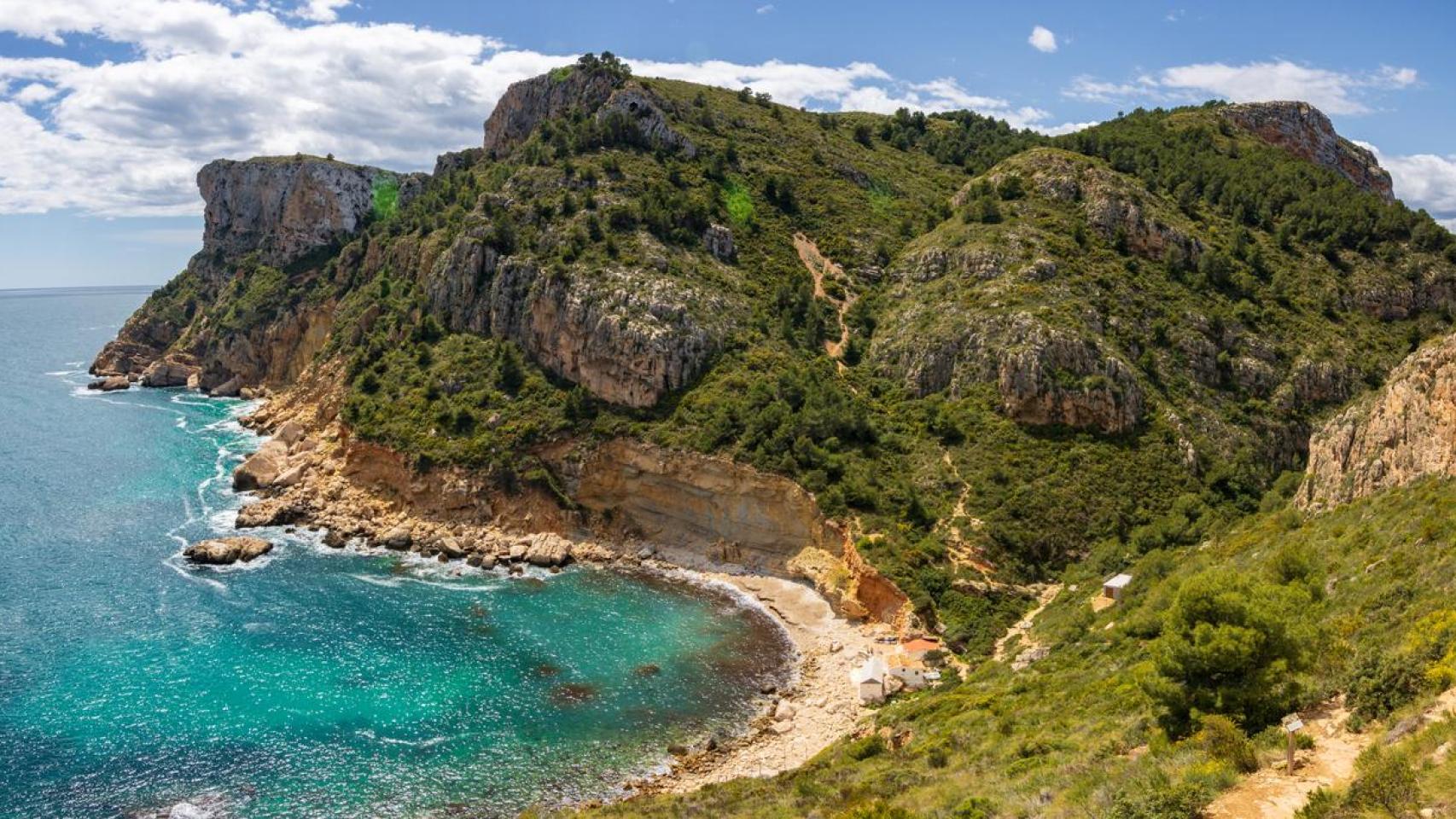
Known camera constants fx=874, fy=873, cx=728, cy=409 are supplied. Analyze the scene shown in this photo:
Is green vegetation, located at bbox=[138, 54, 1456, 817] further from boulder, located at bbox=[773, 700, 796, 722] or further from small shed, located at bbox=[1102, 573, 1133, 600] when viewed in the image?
boulder, located at bbox=[773, 700, 796, 722]

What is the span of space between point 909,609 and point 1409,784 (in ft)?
119

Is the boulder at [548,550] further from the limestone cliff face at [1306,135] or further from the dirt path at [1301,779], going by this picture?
the limestone cliff face at [1306,135]

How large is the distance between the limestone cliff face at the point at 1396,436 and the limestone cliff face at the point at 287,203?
123204 millimetres

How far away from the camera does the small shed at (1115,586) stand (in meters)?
43.4

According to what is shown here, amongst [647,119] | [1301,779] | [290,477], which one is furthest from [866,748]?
[647,119]

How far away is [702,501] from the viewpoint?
6291 cm

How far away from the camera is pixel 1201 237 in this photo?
76750mm

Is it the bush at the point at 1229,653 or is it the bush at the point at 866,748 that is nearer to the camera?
the bush at the point at 1229,653

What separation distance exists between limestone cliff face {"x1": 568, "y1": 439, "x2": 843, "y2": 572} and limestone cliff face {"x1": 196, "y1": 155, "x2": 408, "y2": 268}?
8128 centimetres

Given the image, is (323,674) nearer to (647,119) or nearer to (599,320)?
(599,320)

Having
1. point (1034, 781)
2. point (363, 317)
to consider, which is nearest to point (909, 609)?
point (1034, 781)

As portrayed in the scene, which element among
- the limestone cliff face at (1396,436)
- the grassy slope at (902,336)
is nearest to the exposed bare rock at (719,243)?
the grassy slope at (902,336)

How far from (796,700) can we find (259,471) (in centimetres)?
5616

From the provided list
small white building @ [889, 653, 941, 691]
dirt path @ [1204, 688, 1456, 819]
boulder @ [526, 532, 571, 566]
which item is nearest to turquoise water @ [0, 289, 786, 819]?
boulder @ [526, 532, 571, 566]
